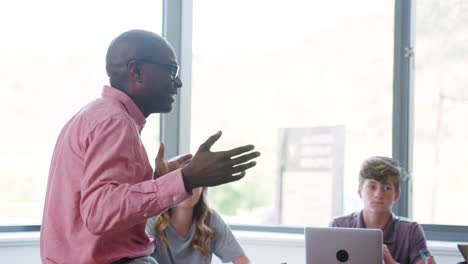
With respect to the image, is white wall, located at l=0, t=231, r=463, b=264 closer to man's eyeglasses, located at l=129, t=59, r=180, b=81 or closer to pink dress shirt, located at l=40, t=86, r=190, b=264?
pink dress shirt, located at l=40, t=86, r=190, b=264

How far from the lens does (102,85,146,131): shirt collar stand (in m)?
1.62

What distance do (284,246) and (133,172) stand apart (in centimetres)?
221

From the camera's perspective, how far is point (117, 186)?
1.40 meters

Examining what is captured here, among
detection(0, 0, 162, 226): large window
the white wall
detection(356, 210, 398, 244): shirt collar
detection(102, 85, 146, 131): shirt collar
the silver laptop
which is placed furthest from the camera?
detection(0, 0, 162, 226): large window

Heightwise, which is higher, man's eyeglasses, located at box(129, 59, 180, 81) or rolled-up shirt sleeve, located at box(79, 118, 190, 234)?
man's eyeglasses, located at box(129, 59, 180, 81)

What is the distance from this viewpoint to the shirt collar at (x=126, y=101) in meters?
1.62

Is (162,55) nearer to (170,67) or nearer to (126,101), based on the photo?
(170,67)

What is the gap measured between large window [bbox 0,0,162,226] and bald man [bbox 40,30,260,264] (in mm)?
2044

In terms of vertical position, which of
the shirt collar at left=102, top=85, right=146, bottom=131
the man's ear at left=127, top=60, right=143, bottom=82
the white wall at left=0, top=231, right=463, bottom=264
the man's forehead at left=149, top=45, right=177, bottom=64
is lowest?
the white wall at left=0, top=231, right=463, bottom=264

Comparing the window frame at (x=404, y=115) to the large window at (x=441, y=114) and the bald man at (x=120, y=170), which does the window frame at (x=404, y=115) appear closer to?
the large window at (x=441, y=114)

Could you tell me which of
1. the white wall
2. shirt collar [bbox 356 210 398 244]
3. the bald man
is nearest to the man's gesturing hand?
the bald man

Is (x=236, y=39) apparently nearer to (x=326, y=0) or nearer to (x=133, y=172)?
(x=326, y=0)

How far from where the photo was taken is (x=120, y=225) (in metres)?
1.40

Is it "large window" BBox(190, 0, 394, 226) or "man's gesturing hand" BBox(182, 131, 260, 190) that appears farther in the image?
"large window" BBox(190, 0, 394, 226)
